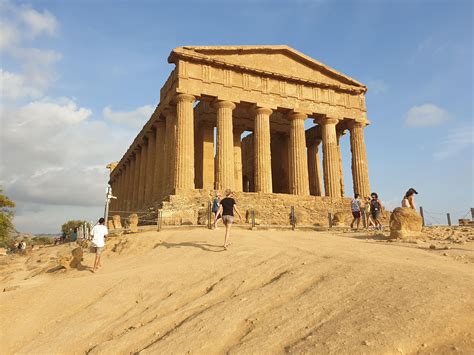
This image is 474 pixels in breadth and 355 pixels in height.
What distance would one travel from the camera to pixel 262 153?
25266mm

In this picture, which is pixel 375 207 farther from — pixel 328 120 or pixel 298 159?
pixel 328 120

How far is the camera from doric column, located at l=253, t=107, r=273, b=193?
24.7 metres

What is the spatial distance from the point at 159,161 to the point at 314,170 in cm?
1448

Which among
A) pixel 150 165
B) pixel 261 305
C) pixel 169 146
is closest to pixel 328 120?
pixel 169 146

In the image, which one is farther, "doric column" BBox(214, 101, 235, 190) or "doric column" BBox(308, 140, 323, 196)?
"doric column" BBox(308, 140, 323, 196)

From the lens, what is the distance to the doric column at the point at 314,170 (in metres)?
33.2

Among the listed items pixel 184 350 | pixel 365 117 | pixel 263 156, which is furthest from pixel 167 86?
pixel 184 350

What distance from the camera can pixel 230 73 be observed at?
2561cm

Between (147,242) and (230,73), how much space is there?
1606cm

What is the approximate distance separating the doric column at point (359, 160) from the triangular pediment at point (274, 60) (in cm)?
366

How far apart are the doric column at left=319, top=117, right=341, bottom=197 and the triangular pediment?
3.34 meters

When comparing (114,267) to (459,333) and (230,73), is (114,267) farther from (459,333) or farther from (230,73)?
(230,73)

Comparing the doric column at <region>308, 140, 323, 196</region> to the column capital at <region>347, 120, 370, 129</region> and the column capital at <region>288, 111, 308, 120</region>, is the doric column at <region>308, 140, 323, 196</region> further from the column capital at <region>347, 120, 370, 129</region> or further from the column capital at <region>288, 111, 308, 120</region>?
the column capital at <region>288, 111, 308, 120</region>

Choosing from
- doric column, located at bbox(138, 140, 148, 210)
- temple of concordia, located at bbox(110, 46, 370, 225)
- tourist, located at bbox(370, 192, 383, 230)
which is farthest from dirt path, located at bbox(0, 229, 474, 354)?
doric column, located at bbox(138, 140, 148, 210)
